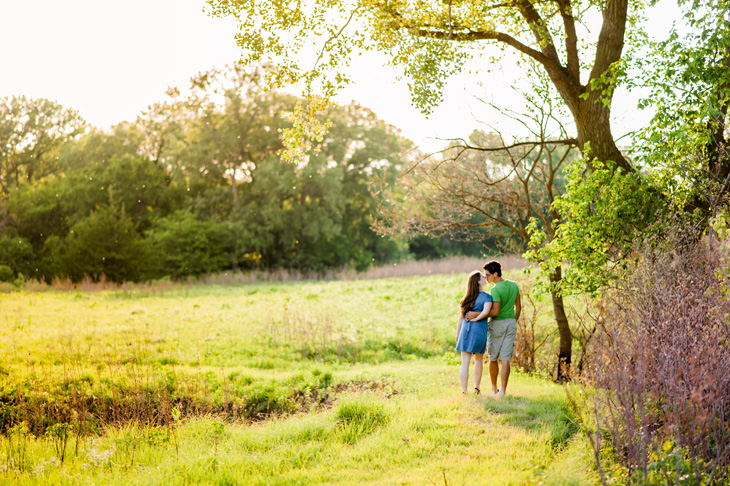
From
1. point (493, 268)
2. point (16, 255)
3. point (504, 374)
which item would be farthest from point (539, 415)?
point (16, 255)

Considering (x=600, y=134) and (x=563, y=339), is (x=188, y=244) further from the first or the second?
(x=600, y=134)

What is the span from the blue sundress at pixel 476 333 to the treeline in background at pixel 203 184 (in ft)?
81.1

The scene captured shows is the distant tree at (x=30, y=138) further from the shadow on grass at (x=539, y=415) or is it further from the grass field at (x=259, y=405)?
the shadow on grass at (x=539, y=415)

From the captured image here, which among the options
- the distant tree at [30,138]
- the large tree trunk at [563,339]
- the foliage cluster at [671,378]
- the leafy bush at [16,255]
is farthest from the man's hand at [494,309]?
the distant tree at [30,138]

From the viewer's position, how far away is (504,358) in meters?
7.88

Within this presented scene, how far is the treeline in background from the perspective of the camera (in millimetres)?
34812

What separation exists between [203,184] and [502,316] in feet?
113

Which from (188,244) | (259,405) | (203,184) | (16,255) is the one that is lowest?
(259,405)

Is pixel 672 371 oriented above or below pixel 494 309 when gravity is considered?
below

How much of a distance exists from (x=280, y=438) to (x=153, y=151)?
40463 millimetres

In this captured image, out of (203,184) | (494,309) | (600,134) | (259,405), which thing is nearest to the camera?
(494,309)

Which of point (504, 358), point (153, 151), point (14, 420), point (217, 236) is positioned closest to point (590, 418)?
point (504, 358)

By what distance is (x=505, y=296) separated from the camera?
7.81m

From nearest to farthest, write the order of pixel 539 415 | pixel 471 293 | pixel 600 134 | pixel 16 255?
pixel 539 415 → pixel 471 293 → pixel 600 134 → pixel 16 255
